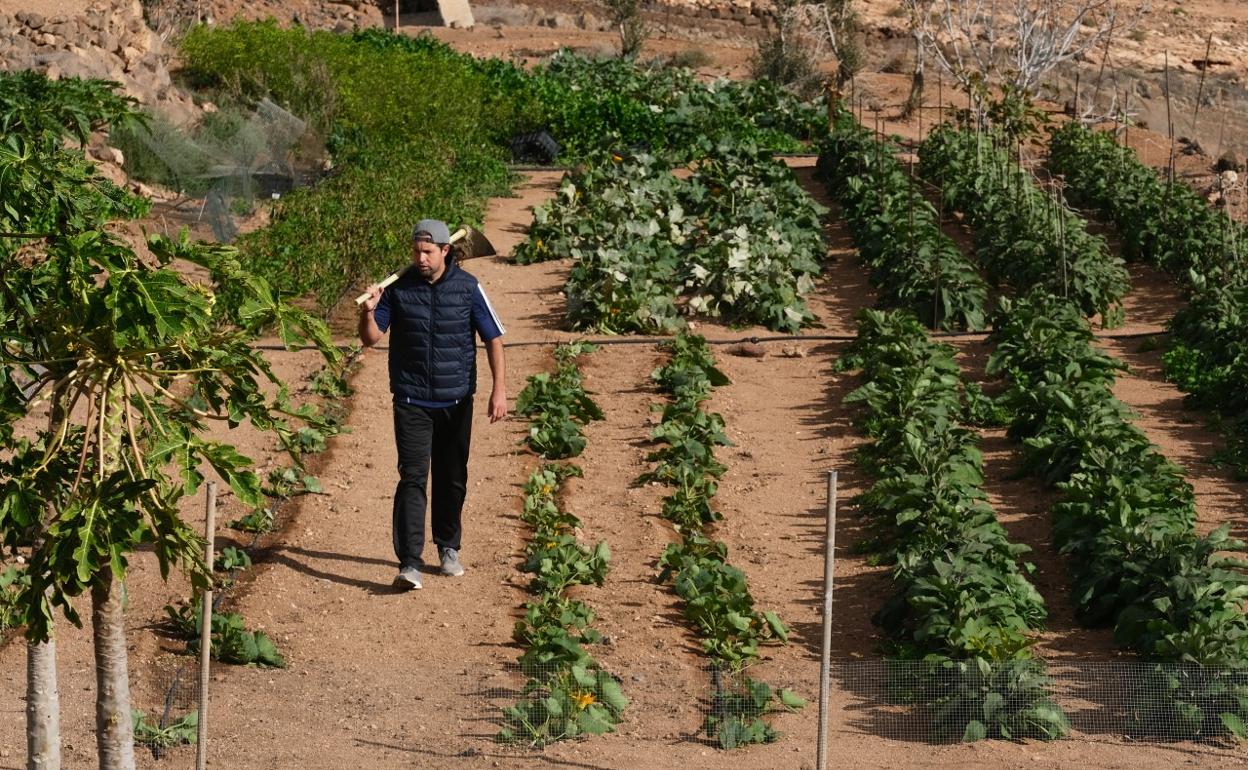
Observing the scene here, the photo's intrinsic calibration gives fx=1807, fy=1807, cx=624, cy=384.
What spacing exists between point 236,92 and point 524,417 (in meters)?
10.1

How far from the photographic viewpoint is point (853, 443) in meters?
10.2

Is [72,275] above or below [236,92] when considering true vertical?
above

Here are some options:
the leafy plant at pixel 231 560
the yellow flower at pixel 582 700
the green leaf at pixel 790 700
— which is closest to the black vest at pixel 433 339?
the leafy plant at pixel 231 560

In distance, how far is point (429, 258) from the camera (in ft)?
24.2

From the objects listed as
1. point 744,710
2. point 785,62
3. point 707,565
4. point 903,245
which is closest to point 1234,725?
point 744,710

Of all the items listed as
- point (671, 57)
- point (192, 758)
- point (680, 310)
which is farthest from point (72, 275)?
point (671, 57)

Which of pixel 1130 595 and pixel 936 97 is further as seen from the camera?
pixel 936 97

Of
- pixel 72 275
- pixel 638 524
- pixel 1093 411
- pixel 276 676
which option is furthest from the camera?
pixel 1093 411

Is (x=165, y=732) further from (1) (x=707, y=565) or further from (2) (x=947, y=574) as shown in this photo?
(2) (x=947, y=574)

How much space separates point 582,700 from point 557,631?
58 centimetres

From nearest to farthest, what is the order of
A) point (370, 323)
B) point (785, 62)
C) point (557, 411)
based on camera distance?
point (370, 323)
point (557, 411)
point (785, 62)

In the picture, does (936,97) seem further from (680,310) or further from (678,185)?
(680,310)

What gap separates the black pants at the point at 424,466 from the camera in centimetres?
740

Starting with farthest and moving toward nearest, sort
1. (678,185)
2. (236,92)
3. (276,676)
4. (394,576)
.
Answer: (236,92) → (678,185) → (394,576) → (276,676)
